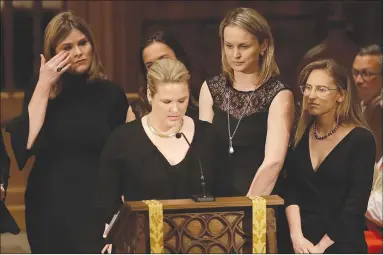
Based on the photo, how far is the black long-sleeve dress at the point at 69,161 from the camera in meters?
4.48

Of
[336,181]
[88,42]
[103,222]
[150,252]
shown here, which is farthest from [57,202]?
[336,181]

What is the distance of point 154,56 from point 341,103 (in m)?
0.91

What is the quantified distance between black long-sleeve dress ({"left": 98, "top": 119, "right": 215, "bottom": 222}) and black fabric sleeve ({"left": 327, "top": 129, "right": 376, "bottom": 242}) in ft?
2.24

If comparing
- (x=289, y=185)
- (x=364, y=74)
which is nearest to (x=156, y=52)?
(x=289, y=185)

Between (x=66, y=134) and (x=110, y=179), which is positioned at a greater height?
(x=66, y=134)

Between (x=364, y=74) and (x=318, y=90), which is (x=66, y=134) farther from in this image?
(x=364, y=74)

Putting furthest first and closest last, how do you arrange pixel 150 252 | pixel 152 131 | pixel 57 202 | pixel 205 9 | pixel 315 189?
1. pixel 205 9
2. pixel 57 202
3. pixel 315 189
4. pixel 152 131
5. pixel 150 252

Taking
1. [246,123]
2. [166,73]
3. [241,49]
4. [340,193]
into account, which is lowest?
[340,193]

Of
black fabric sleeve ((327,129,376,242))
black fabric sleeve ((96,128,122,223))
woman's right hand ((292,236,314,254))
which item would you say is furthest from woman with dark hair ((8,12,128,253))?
black fabric sleeve ((327,129,376,242))

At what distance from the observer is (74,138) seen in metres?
4.49

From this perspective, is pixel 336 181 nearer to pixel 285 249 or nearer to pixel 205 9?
pixel 285 249

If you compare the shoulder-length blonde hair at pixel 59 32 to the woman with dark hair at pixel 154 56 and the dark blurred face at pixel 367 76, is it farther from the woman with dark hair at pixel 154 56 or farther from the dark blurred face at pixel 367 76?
the dark blurred face at pixel 367 76

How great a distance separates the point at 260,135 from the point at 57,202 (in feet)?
3.51

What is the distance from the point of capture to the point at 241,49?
4332 millimetres
